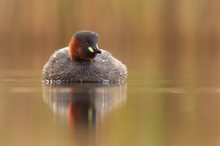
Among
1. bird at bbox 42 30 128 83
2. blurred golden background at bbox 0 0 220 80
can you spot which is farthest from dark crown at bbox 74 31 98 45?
blurred golden background at bbox 0 0 220 80

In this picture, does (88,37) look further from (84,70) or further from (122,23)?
(122,23)

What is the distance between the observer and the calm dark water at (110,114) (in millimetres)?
6242

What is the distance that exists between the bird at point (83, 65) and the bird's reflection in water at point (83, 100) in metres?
0.35

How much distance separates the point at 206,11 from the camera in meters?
17.5

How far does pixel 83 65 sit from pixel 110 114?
12.4ft

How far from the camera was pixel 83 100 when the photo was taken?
29.4ft

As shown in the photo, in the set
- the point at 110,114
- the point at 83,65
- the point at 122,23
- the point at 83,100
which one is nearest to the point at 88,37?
the point at 83,65

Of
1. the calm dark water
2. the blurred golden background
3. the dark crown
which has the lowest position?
the calm dark water

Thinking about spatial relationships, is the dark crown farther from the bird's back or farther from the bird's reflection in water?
the bird's reflection in water

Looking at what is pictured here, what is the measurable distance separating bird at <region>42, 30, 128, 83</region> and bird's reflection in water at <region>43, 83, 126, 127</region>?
1.14 ft

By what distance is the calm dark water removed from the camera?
6.24 m

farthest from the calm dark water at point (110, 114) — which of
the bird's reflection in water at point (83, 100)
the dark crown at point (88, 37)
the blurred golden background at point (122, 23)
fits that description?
the blurred golden background at point (122, 23)

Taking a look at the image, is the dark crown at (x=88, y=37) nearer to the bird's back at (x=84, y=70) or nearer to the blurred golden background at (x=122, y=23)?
the bird's back at (x=84, y=70)

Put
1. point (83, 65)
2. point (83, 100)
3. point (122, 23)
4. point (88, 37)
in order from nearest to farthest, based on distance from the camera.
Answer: point (83, 100)
point (88, 37)
point (83, 65)
point (122, 23)
